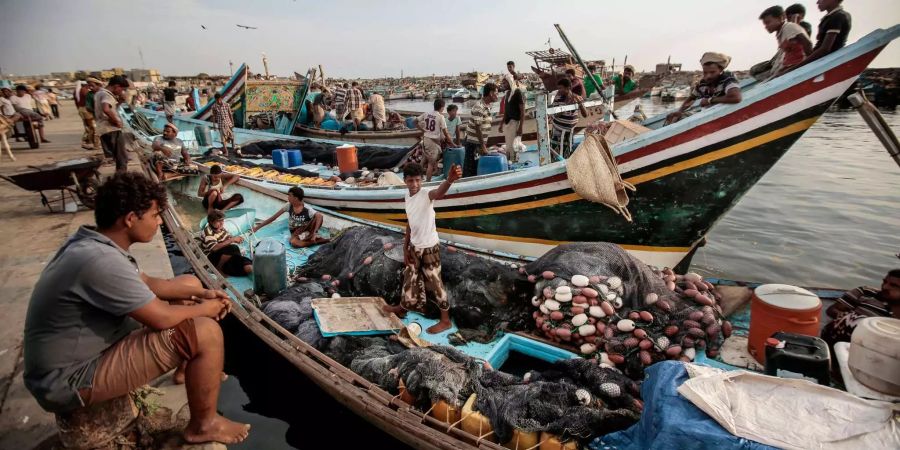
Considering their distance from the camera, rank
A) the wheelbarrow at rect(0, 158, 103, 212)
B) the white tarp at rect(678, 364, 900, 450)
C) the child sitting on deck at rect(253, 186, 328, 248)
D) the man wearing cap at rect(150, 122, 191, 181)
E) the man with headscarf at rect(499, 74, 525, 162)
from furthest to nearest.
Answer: the man wearing cap at rect(150, 122, 191, 181), the man with headscarf at rect(499, 74, 525, 162), the wheelbarrow at rect(0, 158, 103, 212), the child sitting on deck at rect(253, 186, 328, 248), the white tarp at rect(678, 364, 900, 450)

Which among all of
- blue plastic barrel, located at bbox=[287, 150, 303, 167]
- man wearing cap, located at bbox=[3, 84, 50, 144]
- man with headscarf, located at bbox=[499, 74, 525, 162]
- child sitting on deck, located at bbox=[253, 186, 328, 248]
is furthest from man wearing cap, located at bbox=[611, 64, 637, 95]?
man wearing cap, located at bbox=[3, 84, 50, 144]

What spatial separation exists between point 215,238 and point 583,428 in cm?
564

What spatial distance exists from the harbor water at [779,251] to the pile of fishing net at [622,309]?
75.9 inches

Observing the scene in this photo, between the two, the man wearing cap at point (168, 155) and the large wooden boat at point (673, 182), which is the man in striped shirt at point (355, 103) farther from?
the large wooden boat at point (673, 182)

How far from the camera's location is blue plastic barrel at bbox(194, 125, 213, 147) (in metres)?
15.6

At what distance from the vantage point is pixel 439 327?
4.62 metres

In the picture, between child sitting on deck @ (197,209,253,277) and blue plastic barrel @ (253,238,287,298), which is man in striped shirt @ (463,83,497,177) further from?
blue plastic barrel @ (253,238,287,298)

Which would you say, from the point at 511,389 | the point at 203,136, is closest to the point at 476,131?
the point at 511,389

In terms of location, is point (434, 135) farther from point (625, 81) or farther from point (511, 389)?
point (625, 81)

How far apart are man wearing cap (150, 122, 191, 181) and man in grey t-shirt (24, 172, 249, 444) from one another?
28.7ft

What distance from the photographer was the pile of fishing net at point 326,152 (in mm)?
11938

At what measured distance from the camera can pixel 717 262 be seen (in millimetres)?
9344

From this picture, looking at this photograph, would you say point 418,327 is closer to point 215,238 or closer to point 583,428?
point 583,428

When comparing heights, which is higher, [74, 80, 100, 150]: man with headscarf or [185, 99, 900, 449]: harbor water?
[74, 80, 100, 150]: man with headscarf
